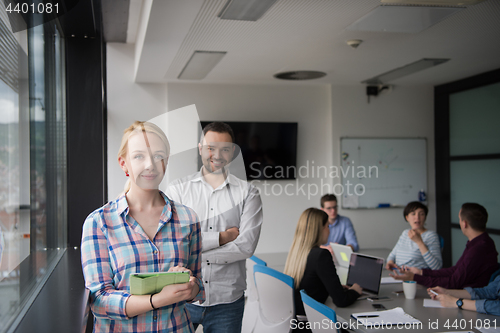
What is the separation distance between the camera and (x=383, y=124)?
538cm

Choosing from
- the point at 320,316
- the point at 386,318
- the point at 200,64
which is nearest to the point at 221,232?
the point at 320,316

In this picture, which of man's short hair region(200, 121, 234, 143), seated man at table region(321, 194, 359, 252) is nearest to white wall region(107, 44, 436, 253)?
seated man at table region(321, 194, 359, 252)

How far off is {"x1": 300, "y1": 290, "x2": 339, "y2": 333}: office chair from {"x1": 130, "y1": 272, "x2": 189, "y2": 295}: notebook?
1.20 metres

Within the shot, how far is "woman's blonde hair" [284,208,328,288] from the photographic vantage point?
9.08ft

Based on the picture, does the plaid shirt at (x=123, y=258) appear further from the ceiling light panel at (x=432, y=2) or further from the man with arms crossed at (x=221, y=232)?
the ceiling light panel at (x=432, y=2)

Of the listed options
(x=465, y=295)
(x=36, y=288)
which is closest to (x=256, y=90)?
(x=465, y=295)

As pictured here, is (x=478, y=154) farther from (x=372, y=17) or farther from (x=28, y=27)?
(x=28, y=27)

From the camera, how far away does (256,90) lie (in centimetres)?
508

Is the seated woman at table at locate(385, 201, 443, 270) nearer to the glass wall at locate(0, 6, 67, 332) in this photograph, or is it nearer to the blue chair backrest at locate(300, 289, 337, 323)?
the blue chair backrest at locate(300, 289, 337, 323)

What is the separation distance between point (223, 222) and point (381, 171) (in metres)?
3.87

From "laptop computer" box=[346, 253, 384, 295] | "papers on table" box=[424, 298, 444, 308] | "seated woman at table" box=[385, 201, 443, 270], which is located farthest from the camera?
"seated woman at table" box=[385, 201, 443, 270]

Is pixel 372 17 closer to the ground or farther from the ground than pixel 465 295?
farther from the ground

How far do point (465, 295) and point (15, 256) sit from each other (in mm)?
2558

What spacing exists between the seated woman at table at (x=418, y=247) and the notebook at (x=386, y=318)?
986mm
